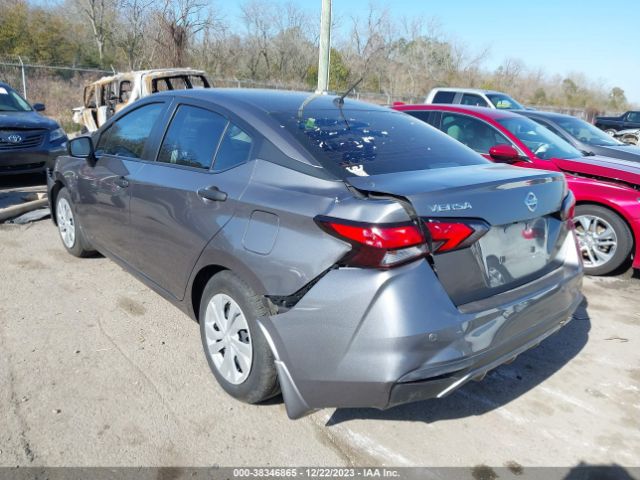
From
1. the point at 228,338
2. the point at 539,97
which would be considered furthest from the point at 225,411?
the point at 539,97

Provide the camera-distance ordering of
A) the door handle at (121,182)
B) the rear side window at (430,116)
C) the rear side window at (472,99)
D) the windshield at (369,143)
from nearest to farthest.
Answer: the windshield at (369,143)
the door handle at (121,182)
the rear side window at (430,116)
the rear side window at (472,99)

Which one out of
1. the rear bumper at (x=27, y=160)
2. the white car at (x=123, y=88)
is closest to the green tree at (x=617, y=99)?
the white car at (x=123, y=88)

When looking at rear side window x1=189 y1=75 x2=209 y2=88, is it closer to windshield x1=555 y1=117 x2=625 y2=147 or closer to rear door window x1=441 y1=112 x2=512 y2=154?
rear door window x1=441 y1=112 x2=512 y2=154

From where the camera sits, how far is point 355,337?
2.23 m

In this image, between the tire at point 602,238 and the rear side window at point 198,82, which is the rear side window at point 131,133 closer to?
the tire at point 602,238

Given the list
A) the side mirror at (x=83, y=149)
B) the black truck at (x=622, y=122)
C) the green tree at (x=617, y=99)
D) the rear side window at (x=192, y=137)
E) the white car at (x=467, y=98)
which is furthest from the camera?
the green tree at (x=617, y=99)

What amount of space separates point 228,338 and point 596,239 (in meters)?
4.33

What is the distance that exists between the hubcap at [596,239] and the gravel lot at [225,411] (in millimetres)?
1551

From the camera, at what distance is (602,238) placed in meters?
5.45

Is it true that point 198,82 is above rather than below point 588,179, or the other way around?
above

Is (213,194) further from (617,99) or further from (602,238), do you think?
(617,99)

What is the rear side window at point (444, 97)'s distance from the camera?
13.4 meters

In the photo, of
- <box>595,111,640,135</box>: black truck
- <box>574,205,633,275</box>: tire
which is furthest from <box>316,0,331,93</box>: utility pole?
<box>595,111,640,135</box>: black truck

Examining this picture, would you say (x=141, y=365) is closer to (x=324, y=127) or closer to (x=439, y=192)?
(x=324, y=127)
